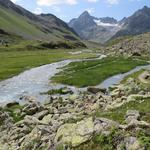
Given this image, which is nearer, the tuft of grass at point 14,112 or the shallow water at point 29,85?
the tuft of grass at point 14,112

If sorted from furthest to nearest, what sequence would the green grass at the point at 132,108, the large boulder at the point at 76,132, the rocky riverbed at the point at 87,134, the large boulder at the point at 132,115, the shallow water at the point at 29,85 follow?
Answer: the shallow water at the point at 29,85 < the green grass at the point at 132,108 < the large boulder at the point at 132,115 < the large boulder at the point at 76,132 < the rocky riverbed at the point at 87,134

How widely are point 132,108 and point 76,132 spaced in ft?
22.0

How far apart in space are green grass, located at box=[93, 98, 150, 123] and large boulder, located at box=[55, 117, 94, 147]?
2.00 m

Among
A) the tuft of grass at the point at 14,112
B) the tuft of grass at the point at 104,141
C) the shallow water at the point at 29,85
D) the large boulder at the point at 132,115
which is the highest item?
the large boulder at the point at 132,115

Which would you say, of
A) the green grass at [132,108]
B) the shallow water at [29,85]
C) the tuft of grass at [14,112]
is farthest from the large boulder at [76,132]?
the shallow water at [29,85]

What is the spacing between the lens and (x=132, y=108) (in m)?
30.9

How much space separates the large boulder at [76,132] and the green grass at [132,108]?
2003 millimetres

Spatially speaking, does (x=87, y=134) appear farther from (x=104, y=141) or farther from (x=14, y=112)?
(x=14, y=112)

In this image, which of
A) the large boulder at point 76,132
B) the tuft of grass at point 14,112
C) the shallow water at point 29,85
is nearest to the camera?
the large boulder at point 76,132

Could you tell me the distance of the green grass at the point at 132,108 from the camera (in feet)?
90.4

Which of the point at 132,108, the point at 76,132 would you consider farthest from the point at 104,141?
the point at 132,108

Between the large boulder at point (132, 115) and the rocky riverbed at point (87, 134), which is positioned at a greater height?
the large boulder at point (132, 115)

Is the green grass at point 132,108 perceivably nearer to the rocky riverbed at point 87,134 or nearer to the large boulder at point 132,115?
the rocky riverbed at point 87,134

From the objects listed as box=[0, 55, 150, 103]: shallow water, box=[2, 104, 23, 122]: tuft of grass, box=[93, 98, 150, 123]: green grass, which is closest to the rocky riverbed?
box=[93, 98, 150, 123]: green grass
